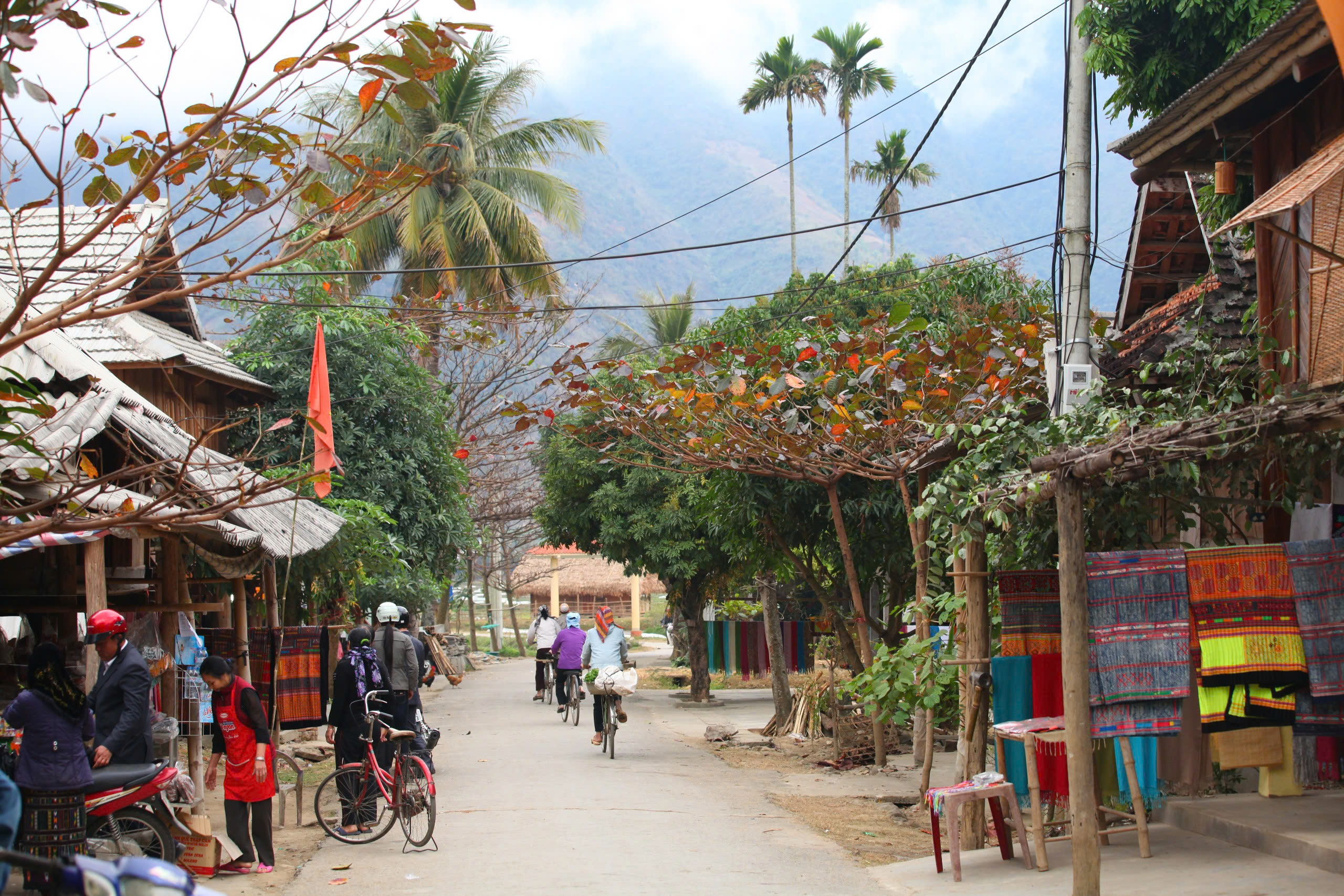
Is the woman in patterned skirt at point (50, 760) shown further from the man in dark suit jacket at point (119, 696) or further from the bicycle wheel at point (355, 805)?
the bicycle wheel at point (355, 805)

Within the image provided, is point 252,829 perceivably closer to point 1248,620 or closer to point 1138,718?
point 1138,718

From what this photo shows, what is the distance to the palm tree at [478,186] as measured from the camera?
24797mm

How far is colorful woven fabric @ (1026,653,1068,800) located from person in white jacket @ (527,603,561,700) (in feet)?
52.9

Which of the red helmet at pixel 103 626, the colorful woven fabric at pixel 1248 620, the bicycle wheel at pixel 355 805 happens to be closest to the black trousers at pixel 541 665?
the bicycle wheel at pixel 355 805

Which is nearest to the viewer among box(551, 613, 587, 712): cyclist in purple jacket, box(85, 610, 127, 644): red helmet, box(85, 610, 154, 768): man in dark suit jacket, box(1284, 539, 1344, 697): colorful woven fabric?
box(1284, 539, 1344, 697): colorful woven fabric

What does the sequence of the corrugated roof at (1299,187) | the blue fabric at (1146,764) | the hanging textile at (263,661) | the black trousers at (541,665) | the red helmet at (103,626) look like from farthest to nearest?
1. the black trousers at (541,665)
2. the hanging textile at (263,661)
3. the blue fabric at (1146,764)
4. the red helmet at (103,626)
5. the corrugated roof at (1299,187)

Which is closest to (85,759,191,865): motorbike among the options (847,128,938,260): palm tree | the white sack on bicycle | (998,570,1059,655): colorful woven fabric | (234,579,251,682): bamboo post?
(234,579,251,682): bamboo post

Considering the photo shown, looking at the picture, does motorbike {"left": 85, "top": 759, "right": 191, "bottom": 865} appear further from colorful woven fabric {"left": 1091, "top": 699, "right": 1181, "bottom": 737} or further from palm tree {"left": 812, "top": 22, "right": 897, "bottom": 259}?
palm tree {"left": 812, "top": 22, "right": 897, "bottom": 259}

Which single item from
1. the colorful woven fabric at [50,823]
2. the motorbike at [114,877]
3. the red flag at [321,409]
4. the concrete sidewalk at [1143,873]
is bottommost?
the concrete sidewalk at [1143,873]

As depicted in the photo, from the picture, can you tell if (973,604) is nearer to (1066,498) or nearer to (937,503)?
(937,503)

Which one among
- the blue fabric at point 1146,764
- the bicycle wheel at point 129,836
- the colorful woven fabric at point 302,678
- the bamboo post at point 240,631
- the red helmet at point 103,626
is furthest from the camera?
the colorful woven fabric at point 302,678

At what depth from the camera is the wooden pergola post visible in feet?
23.0

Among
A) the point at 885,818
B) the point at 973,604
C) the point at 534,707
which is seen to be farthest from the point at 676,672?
the point at 973,604

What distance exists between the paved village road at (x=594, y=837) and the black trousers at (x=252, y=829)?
0.34m
